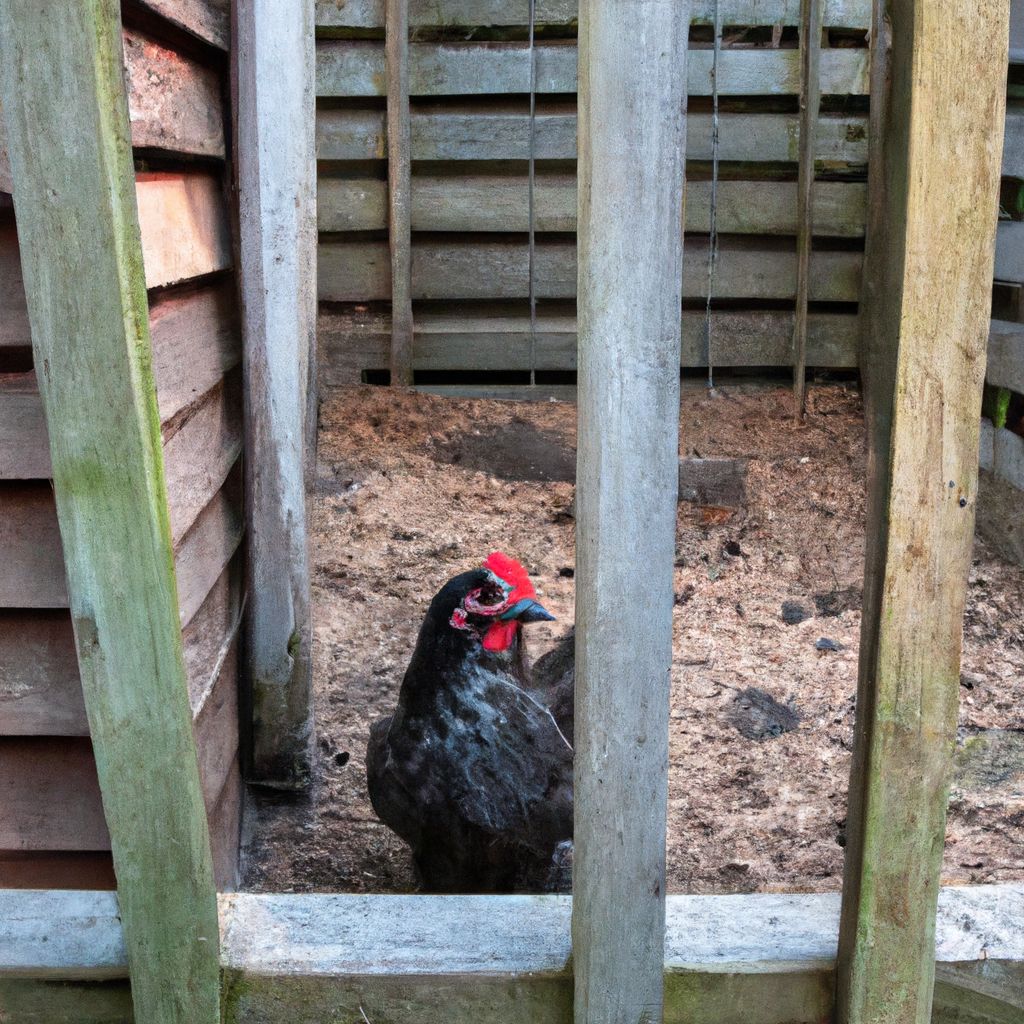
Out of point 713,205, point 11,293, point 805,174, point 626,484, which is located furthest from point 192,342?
point 805,174

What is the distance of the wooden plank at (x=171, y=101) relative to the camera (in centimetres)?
192

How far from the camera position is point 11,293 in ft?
5.26

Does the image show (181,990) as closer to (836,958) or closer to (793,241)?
(836,958)

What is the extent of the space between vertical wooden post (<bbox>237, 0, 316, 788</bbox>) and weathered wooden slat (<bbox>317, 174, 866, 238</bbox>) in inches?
90.2

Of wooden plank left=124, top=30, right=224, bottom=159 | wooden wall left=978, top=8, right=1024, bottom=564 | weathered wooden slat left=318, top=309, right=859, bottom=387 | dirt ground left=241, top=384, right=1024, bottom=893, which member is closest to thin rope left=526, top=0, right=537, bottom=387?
weathered wooden slat left=318, top=309, right=859, bottom=387

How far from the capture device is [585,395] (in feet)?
4.59

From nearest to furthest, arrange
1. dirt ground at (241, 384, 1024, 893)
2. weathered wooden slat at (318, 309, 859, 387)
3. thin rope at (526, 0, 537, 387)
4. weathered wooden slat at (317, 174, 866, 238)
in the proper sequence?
dirt ground at (241, 384, 1024, 893) → thin rope at (526, 0, 537, 387) → weathered wooden slat at (317, 174, 866, 238) → weathered wooden slat at (318, 309, 859, 387)

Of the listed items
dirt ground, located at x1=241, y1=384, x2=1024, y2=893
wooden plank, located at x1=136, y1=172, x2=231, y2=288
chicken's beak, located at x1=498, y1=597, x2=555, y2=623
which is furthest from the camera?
dirt ground, located at x1=241, y1=384, x2=1024, y2=893

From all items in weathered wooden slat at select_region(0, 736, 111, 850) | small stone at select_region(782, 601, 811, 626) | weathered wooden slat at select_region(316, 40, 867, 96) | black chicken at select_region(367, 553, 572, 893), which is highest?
weathered wooden slat at select_region(316, 40, 867, 96)

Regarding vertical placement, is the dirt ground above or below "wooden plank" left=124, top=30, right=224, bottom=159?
below

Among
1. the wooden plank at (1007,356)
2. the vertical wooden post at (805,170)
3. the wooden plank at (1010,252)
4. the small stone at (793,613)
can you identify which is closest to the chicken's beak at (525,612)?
the small stone at (793,613)

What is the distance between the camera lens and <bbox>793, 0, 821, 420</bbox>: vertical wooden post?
17.2ft

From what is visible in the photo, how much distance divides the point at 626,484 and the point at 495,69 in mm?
4445

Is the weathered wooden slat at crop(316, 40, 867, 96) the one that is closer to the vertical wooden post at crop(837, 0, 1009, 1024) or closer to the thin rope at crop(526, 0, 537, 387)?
the thin rope at crop(526, 0, 537, 387)
